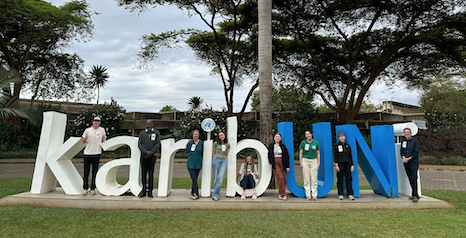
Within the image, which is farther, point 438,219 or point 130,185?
point 130,185

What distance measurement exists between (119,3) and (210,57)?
25.6 feet

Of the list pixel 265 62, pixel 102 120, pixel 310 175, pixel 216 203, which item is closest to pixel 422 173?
pixel 310 175

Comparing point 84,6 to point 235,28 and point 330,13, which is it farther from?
point 330,13

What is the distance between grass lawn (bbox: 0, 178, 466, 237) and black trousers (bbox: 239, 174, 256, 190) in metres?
0.85

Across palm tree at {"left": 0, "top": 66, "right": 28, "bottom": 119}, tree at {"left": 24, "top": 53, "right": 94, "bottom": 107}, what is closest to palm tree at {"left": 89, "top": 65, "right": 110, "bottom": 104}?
tree at {"left": 24, "top": 53, "right": 94, "bottom": 107}

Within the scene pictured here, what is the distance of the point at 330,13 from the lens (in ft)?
59.1

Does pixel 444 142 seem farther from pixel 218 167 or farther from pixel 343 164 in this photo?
pixel 218 167

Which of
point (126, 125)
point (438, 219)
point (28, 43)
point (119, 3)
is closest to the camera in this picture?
point (438, 219)

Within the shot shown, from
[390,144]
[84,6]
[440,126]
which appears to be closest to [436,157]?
[440,126]

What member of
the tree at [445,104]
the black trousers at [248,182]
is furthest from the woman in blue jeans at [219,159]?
the tree at [445,104]

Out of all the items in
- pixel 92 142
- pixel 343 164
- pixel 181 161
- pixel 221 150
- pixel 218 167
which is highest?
pixel 92 142

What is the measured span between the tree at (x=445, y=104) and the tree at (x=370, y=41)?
278 centimetres

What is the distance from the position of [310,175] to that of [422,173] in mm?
10289

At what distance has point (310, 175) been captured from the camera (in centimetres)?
689
